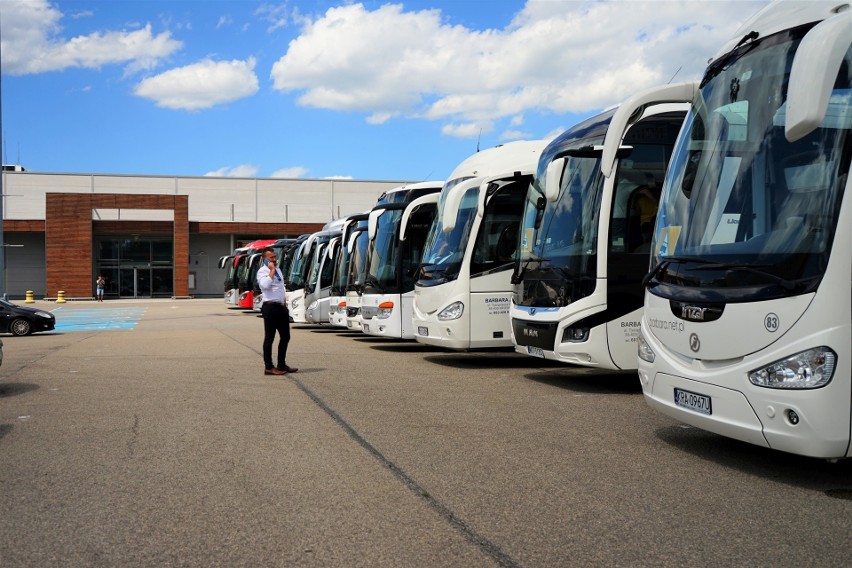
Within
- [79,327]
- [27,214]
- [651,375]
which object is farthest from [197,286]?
[651,375]

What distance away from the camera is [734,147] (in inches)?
254

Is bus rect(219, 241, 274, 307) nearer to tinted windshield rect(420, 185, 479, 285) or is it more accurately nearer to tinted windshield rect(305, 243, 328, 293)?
tinted windshield rect(305, 243, 328, 293)

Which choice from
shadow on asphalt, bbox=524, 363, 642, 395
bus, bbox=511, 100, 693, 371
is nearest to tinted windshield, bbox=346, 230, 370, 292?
shadow on asphalt, bbox=524, 363, 642, 395

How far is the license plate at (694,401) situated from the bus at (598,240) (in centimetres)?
350

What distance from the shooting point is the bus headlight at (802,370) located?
5.43 metres

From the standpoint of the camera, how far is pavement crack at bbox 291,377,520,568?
4430 millimetres

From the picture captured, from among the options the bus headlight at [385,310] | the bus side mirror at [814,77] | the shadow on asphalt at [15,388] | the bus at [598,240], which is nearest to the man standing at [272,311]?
the shadow on asphalt at [15,388]

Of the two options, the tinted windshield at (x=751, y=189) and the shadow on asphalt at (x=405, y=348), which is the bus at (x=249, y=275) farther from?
the tinted windshield at (x=751, y=189)

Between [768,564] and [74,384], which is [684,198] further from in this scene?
[74,384]

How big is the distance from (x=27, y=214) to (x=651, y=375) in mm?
64143

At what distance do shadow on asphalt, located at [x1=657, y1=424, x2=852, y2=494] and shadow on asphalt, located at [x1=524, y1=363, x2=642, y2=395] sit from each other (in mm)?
3078

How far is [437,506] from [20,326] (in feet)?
69.5

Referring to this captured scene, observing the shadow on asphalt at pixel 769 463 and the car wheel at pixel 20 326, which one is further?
the car wheel at pixel 20 326

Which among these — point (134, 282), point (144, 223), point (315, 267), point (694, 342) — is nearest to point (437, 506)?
point (694, 342)
